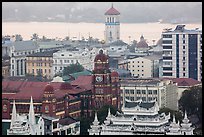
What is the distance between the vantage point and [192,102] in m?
33.3

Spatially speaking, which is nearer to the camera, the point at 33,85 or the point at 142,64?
the point at 33,85

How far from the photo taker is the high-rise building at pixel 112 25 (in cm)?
6688

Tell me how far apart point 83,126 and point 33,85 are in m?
4.90

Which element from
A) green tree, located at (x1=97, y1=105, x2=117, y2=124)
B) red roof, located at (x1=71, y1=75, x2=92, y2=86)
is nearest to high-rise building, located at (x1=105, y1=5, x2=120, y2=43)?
red roof, located at (x1=71, y1=75, x2=92, y2=86)

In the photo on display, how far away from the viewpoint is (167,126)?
27.6 metres

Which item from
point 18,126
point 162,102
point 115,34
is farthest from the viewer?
point 115,34

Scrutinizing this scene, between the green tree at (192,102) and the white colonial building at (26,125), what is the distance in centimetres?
530

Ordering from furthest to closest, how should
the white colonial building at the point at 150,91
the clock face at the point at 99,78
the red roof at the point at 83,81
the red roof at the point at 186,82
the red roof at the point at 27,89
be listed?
the red roof at the point at 186,82 < the white colonial building at the point at 150,91 < the red roof at the point at 83,81 < the clock face at the point at 99,78 < the red roof at the point at 27,89

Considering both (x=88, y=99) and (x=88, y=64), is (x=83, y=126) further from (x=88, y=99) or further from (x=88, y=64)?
(x=88, y=64)

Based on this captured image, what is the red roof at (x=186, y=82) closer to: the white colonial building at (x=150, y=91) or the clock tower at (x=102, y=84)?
the white colonial building at (x=150, y=91)

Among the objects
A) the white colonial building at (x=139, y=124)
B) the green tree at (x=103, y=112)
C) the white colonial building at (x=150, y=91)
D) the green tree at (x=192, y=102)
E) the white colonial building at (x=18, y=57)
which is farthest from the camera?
the white colonial building at (x=18, y=57)

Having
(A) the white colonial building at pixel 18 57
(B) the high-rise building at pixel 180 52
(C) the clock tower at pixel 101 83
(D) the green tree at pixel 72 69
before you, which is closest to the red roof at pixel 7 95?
(C) the clock tower at pixel 101 83

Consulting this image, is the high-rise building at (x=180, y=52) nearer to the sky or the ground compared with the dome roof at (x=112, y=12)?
nearer to the ground

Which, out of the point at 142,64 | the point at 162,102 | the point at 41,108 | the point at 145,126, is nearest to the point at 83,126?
the point at 41,108
